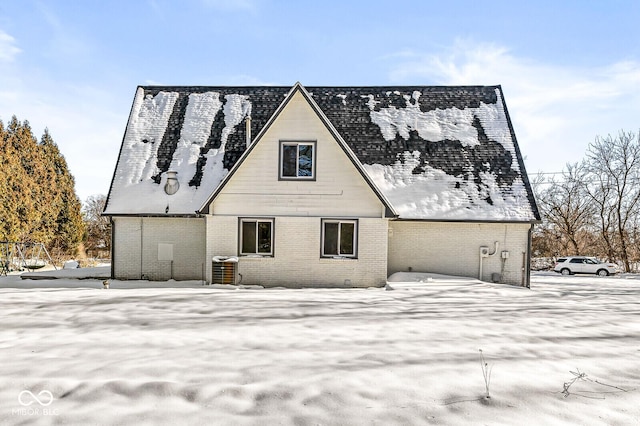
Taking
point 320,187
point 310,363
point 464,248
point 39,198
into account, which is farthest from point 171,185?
point 39,198

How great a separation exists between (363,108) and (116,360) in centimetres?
1524

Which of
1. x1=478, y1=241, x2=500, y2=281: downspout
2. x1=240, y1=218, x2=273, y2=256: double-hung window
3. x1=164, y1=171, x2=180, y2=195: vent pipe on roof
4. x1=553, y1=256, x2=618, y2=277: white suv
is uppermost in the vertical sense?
x1=164, y1=171, x2=180, y2=195: vent pipe on roof

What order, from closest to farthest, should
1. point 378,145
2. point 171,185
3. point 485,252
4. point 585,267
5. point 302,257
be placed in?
point 302,257 < point 485,252 < point 171,185 < point 378,145 < point 585,267

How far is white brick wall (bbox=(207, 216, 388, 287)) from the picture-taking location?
13.5 m

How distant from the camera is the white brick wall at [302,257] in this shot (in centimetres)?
1348

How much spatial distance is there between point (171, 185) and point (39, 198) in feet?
72.4

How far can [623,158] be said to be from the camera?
34.4 meters

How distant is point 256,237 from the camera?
536 inches

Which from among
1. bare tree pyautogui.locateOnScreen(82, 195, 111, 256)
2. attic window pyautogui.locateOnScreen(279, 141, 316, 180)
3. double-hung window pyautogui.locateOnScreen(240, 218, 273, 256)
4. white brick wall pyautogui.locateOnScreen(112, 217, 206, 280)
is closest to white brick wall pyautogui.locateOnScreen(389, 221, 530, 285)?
attic window pyautogui.locateOnScreen(279, 141, 316, 180)

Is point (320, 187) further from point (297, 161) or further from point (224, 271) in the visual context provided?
point (224, 271)

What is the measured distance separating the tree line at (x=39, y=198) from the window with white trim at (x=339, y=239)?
74.8 feet

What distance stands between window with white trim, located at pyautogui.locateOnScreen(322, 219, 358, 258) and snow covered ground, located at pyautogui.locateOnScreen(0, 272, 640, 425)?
385cm

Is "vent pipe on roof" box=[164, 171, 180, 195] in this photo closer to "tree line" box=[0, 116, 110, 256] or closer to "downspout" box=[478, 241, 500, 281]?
"downspout" box=[478, 241, 500, 281]

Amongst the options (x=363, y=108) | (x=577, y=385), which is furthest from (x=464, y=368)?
(x=363, y=108)
